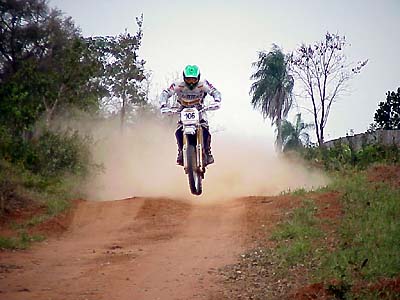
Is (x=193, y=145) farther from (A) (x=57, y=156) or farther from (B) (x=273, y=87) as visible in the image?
(B) (x=273, y=87)

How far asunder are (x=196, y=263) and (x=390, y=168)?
9.51 meters

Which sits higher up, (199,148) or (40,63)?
(40,63)

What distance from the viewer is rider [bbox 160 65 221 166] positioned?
41.3 feet

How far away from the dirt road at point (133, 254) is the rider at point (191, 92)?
1702mm

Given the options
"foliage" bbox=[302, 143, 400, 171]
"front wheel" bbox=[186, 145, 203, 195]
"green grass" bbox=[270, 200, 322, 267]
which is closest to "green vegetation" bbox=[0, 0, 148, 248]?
"front wheel" bbox=[186, 145, 203, 195]

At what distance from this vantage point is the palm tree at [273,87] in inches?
1740

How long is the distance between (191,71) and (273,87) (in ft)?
106

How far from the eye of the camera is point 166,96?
12.7 meters

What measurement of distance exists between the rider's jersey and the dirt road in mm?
2542

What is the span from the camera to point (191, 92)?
41.8 feet

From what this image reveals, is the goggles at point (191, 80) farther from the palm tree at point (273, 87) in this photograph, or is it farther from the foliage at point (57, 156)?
the palm tree at point (273, 87)

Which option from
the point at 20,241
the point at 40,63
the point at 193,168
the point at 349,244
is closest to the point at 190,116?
the point at 193,168

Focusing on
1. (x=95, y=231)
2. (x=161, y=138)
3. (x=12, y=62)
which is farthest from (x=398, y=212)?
(x=12, y=62)

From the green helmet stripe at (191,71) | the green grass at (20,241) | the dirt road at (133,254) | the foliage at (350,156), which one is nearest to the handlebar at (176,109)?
the green helmet stripe at (191,71)
